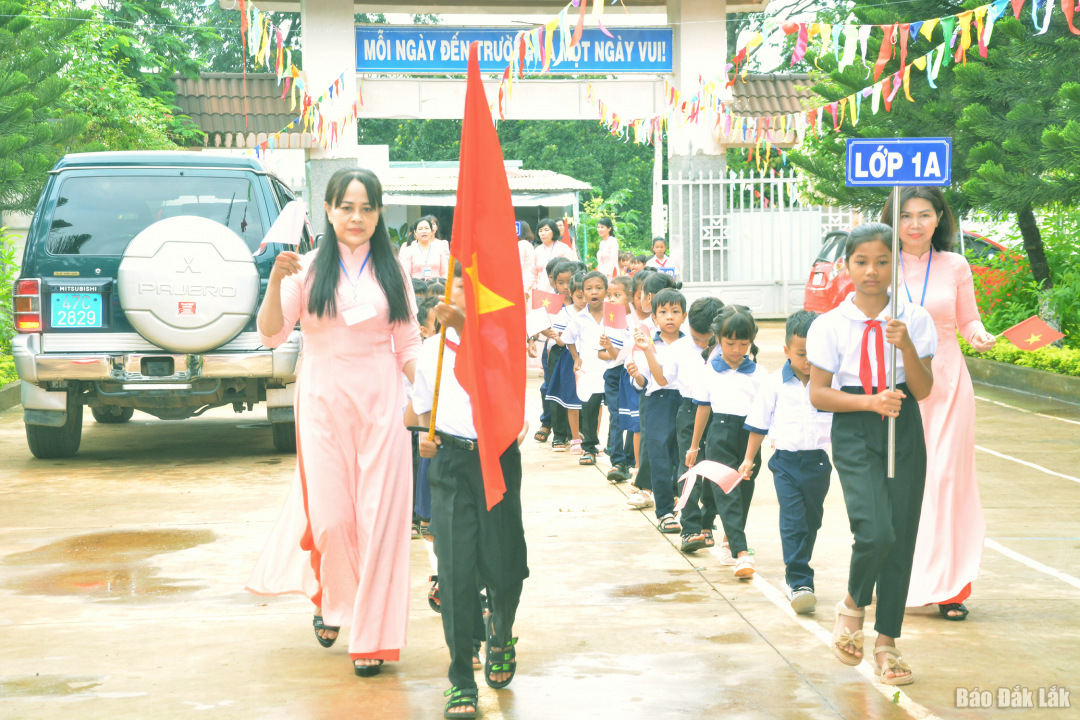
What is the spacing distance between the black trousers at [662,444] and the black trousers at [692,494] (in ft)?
0.54

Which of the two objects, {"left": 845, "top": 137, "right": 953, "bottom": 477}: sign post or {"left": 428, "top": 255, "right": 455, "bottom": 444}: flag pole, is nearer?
{"left": 428, "top": 255, "right": 455, "bottom": 444}: flag pole

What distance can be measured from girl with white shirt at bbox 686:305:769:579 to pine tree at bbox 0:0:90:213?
986 centimetres

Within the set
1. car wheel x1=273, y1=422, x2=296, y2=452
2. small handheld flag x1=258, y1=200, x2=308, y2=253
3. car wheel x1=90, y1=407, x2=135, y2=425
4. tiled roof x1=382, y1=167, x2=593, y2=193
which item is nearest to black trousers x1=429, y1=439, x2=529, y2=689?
small handheld flag x1=258, y1=200, x2=308, y2=253

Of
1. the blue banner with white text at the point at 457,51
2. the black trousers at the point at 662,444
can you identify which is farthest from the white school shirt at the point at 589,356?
the blue banner with white text at the point at 457,51

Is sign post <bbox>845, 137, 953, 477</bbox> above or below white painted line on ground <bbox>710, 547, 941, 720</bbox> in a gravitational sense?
above

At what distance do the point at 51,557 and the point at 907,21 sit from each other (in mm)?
11494

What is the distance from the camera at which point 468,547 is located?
3943mm

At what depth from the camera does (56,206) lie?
8.49m

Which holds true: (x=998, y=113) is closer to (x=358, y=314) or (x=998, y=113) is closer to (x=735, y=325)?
(x=735, y=325)

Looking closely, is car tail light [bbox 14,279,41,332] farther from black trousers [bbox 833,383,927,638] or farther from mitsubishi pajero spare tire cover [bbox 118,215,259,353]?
black trousers [bbox 833,383,927,638]

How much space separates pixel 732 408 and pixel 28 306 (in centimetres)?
509

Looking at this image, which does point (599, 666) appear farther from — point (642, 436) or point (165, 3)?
point (165, 3)

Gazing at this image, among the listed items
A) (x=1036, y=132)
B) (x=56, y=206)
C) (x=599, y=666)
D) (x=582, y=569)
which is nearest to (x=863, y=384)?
(x=599, y=666)

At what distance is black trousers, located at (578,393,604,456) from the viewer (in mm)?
8695
